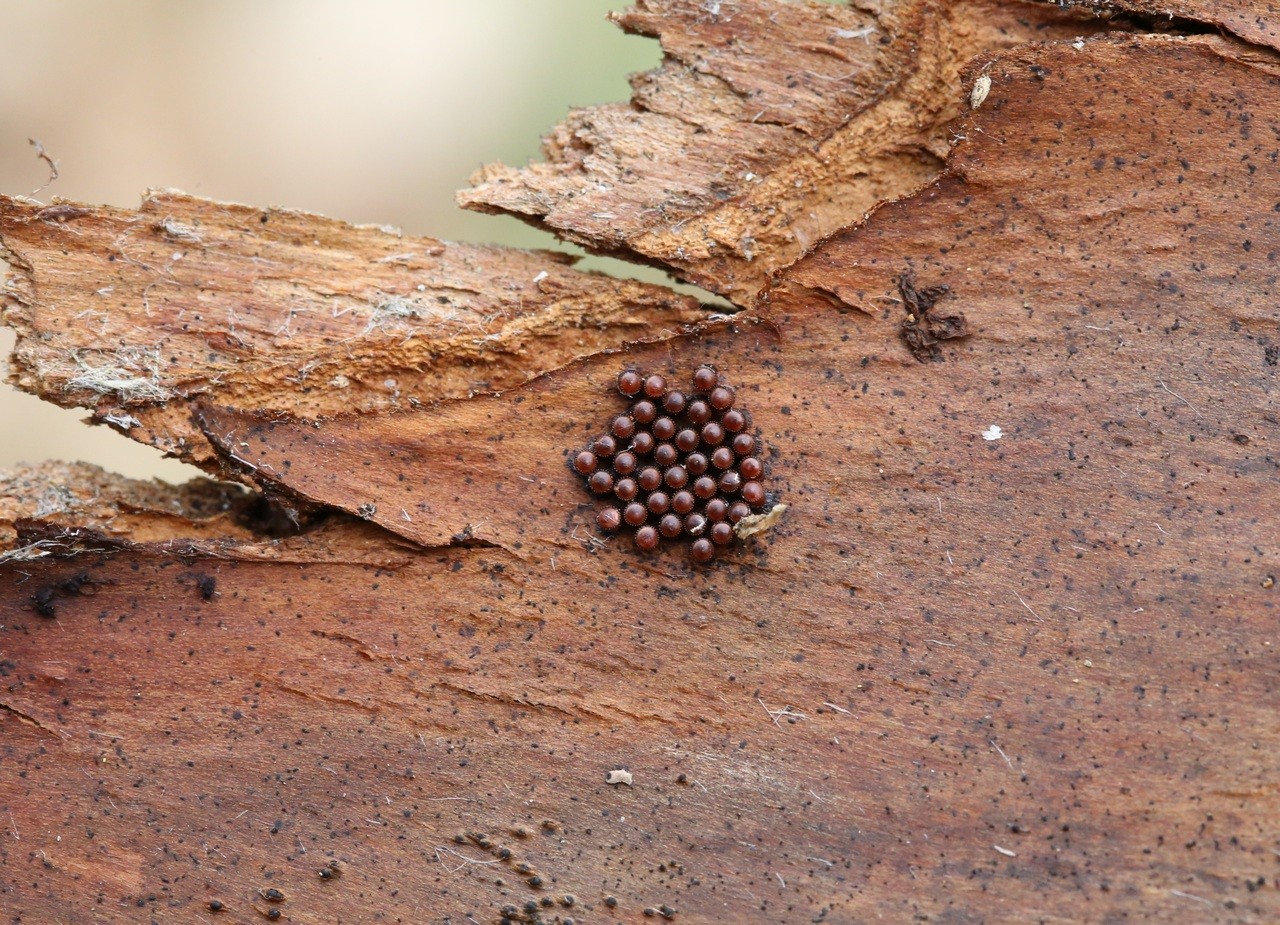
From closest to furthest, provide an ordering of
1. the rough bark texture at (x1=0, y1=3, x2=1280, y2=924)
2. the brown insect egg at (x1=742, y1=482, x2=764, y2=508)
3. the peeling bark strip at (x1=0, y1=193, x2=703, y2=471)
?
the rough bark texture at (x1=0, y1=3, x2=1280, y2=924) < the brown insect egg at (x1=742, y1=482, x2=764, y2=508) < the peeling bark strip at (x1=0, y1=193, x2=703, y2=471)

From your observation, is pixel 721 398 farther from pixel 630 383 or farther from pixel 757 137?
pixel 757 137

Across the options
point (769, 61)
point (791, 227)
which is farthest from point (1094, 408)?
point (769, 61)

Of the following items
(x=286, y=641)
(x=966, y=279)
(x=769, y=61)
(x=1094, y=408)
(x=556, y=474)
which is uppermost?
(x=769, y=61)

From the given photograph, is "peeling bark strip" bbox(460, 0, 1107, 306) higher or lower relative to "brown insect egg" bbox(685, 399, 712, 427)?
higher

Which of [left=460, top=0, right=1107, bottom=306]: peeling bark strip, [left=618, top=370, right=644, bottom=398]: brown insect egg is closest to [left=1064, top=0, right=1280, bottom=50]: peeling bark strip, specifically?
[left=460, top=0, right=1107, bottom=306]: peeling bark strip

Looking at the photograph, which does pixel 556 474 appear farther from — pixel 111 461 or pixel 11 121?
pixel 11 121

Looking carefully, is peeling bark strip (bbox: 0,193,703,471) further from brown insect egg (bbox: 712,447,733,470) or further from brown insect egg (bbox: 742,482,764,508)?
brown insect egg (bbox: 742,482,764,508)

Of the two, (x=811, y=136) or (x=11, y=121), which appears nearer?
(x=811, y=136)

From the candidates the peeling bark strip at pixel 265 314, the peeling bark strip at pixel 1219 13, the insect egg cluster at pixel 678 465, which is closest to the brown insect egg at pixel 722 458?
the insect egg cluster at pixel 678 465
